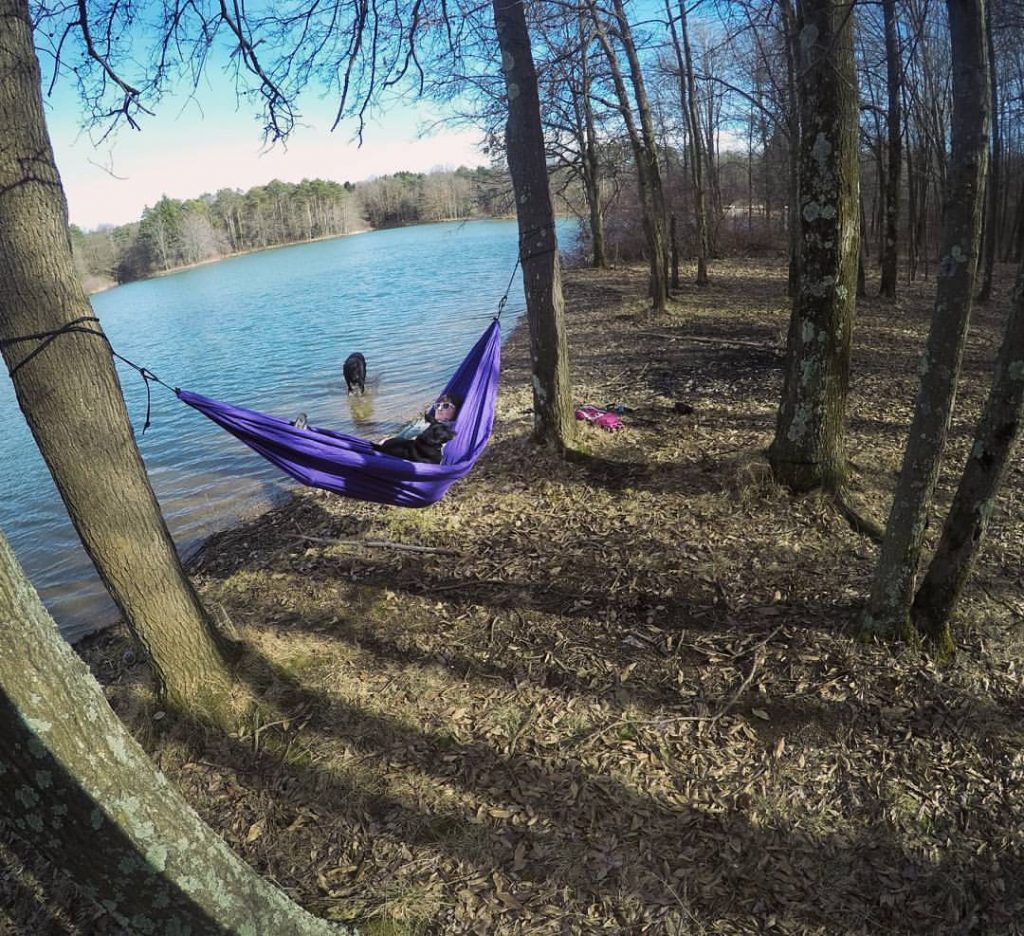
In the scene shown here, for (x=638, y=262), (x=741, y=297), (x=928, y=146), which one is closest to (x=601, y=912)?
(x=741, y=297)

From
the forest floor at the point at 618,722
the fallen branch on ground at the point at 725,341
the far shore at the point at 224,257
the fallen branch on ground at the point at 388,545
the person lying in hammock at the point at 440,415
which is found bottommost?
the forest floor at the point at 618,722

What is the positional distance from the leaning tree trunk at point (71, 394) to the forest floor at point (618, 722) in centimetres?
42

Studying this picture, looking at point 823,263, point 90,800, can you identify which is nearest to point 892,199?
point 823,263

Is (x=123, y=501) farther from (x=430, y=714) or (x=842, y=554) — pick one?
(x=842, y=554)

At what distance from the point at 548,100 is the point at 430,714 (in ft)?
37.1

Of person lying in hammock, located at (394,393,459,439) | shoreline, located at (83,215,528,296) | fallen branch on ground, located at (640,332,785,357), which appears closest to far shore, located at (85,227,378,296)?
shoreline, located at (83,215,528,296)

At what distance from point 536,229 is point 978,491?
2.98 metres

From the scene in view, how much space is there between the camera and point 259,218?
5838 centimetres

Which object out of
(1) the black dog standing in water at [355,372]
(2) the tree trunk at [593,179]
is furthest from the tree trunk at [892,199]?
(1) the black dog standing in water at [355,372]

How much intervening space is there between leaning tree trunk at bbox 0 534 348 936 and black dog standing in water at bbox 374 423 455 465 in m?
2.84

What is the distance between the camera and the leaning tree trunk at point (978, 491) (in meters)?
2.12

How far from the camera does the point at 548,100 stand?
1105cm

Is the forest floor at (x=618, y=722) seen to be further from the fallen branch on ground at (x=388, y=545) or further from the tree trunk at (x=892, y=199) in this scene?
the tree trunk at (x=892, y=199)

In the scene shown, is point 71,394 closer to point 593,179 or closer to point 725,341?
point 725,341
